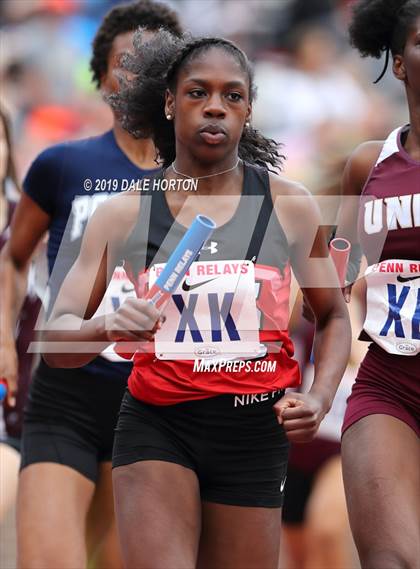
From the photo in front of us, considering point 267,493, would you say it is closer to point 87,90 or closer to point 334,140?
point 334,140

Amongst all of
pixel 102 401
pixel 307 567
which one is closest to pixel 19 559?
pixel 102 401

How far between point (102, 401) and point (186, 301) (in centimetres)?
117

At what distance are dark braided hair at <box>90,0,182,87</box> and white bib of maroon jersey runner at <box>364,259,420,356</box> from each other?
5.74 feet

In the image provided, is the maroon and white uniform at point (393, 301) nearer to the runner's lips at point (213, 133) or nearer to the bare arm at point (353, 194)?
the bare arm at point (353, 194)

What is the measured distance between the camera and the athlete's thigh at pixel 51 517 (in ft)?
14.7

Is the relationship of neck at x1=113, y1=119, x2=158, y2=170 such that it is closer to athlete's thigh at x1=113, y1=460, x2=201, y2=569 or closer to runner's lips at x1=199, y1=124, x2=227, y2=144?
runner's lips at x1=199, y1=124, x2=227, y2=144

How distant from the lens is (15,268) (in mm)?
5211

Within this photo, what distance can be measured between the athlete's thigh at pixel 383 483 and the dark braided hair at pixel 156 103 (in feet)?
3.44

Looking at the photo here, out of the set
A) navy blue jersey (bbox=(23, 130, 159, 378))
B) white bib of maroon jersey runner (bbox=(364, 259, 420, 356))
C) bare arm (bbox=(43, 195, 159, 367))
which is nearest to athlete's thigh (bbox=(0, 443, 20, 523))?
navy blue jersey (bbox=(23, 130, 159, 378))

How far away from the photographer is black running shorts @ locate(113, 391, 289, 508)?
150 inches

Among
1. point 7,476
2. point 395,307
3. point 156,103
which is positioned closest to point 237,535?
point 395,307

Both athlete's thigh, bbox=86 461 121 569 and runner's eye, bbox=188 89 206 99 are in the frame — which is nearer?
runner's eye, bbox=188 89 206 99
